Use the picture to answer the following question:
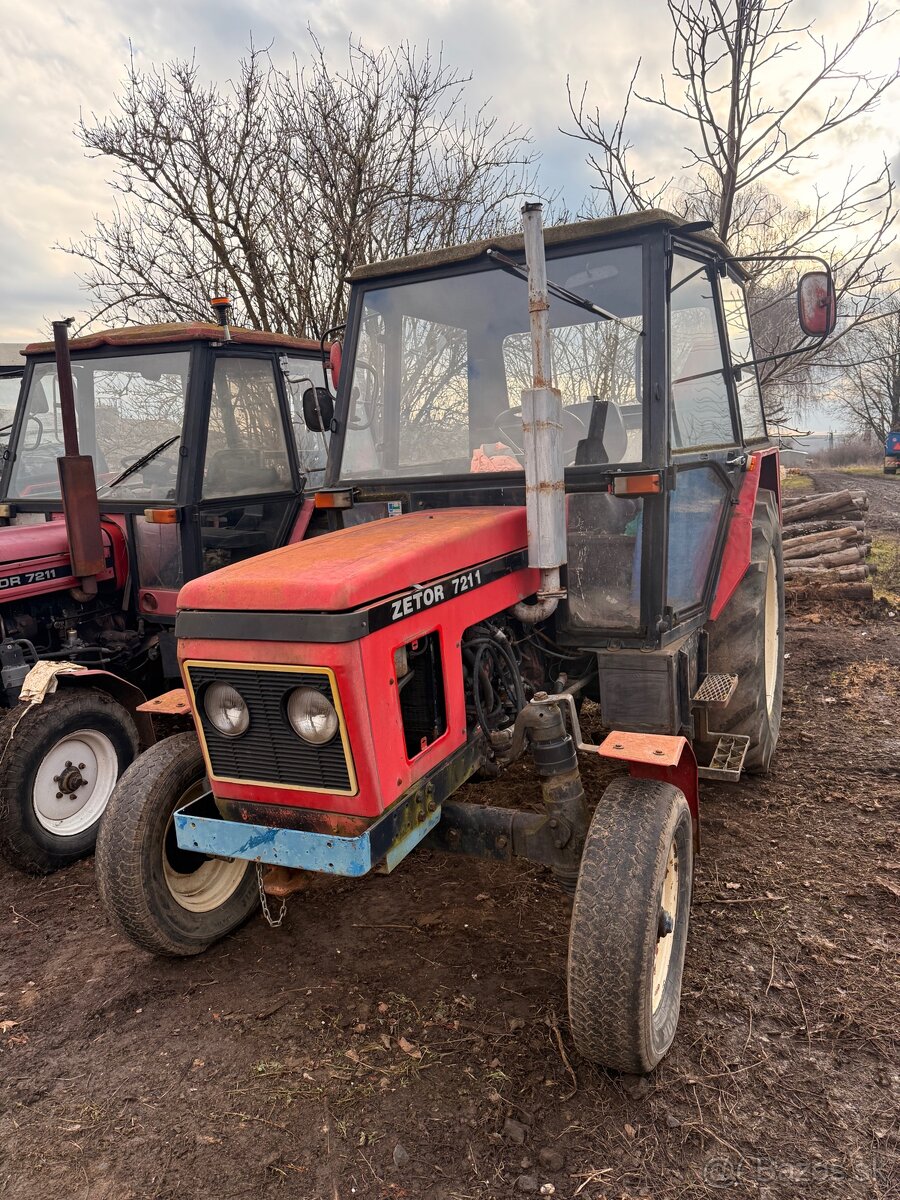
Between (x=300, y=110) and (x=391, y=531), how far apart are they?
7.44 meters

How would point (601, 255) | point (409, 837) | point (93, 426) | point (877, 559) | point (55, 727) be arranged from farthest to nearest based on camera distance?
point (877, 559)
point (93, 426)
point (55, 727)
point (601, 255)
point (409, 837)

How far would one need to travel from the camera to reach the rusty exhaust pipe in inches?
158

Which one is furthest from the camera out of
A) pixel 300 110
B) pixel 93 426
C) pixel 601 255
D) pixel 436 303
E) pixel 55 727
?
pixel 300 110

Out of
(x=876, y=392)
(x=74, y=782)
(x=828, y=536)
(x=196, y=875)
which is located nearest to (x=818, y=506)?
(x=828, y=536)

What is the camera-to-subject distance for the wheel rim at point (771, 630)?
4.42 metres

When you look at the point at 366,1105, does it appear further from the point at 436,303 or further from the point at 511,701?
the point at 436,303

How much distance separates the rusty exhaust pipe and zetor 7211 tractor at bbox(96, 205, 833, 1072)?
1.47m

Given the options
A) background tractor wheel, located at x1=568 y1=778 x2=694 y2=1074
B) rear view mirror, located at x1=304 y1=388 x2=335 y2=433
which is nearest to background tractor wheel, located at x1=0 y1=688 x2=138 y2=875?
rear view mirror, located at x1=304 y1=388 x2=335 y2=433

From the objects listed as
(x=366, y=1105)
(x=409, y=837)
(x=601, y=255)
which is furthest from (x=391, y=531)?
(x=366, y=1105)

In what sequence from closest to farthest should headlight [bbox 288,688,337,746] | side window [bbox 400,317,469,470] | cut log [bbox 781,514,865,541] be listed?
headlight [bbox 288,688,337,746] → side window [bbox 400,317,469,470] → cut log [bbox 781,514,865,541]

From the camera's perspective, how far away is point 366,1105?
7.38 ft

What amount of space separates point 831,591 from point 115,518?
5.98 meters

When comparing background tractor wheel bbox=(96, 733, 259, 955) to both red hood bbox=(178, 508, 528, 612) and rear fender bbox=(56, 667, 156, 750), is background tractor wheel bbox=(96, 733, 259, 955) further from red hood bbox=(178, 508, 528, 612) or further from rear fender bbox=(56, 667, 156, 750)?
rear fender bbox=(56, 667, 156, 750)

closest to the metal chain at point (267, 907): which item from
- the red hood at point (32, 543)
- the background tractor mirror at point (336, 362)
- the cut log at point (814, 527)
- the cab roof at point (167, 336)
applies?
the background tractor mirror at point (336, 362)
